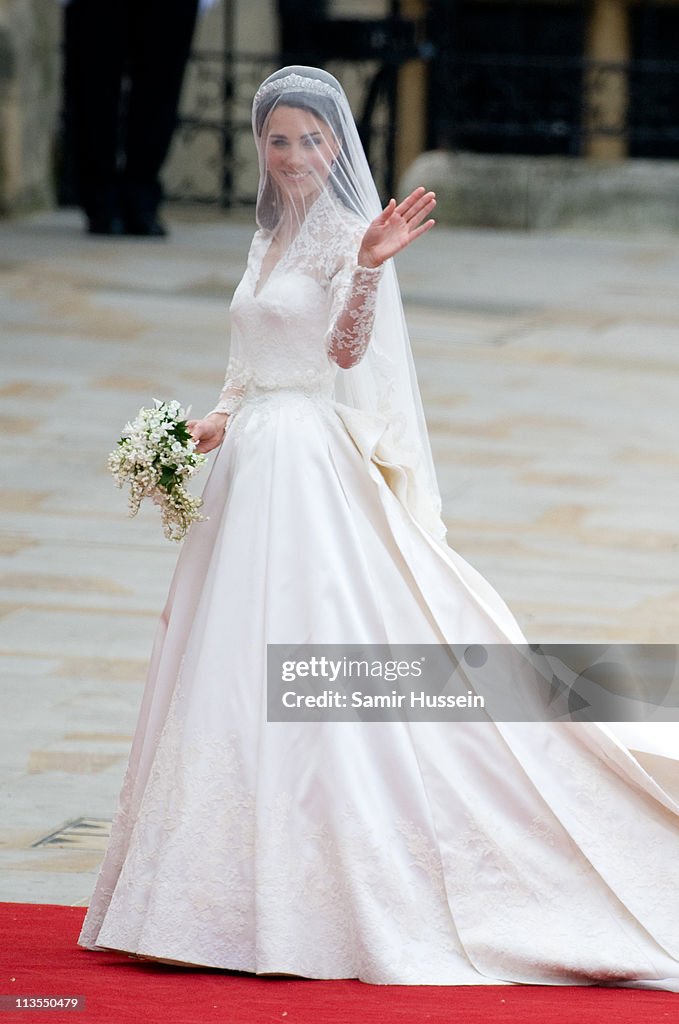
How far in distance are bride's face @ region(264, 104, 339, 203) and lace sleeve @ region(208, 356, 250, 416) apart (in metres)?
Answer: 0.43

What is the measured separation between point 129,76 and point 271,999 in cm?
1165

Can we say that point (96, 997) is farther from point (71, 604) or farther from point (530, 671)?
point (71, 604)

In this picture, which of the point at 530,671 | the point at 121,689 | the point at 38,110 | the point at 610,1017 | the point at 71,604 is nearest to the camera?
the point at 610,1017

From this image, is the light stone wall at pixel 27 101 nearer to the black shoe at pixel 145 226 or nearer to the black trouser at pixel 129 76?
the black trouser at pixel 129 76

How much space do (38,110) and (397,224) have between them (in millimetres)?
12614

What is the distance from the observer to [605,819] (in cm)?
398

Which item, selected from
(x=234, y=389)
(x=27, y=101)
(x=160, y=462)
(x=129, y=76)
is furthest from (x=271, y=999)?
(x=27, y=101)

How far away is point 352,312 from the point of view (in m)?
4.01

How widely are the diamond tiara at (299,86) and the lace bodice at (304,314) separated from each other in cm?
24

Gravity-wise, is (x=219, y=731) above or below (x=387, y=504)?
below

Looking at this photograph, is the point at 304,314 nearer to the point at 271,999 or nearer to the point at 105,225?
the point at 271,999

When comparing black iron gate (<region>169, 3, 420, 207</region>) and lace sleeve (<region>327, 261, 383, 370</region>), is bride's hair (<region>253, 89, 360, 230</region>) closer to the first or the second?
lace sleeve (<region>327, 261, 383, 370</region>)

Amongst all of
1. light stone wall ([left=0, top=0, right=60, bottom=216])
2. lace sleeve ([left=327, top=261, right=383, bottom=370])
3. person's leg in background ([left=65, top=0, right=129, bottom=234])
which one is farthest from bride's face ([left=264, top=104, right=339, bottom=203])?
light stone wall ([left=0, top=0, right=60, bottom=216])

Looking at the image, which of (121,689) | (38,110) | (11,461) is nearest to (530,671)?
(121,689)
